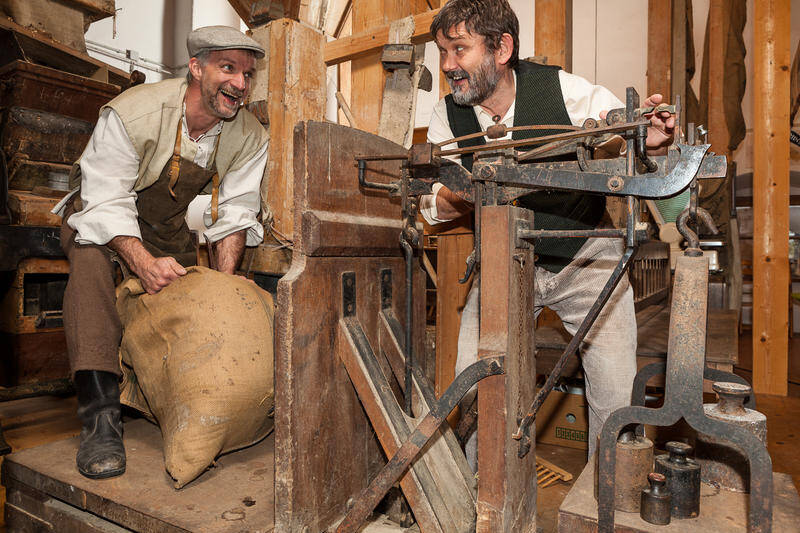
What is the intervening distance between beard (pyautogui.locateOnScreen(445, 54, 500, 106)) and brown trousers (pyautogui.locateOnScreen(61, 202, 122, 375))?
1344 mm

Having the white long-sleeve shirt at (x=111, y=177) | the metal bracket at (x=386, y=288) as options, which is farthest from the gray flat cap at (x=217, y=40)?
the metal bracket at (x=386, y=288)

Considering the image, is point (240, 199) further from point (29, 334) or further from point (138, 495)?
point (29, 334)

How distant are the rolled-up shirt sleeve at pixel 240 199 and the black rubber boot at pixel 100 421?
77cm

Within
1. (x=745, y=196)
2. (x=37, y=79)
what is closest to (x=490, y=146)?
(x=37, y=79)

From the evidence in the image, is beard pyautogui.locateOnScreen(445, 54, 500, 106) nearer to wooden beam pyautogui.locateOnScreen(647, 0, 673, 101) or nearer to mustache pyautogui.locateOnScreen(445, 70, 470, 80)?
mustache pyautogui.locateOnScreen(445, 70, 470, 80)

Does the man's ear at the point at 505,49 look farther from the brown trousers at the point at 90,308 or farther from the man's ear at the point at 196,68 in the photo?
the brown trousers at the point at 90,308

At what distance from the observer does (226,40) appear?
2055 millimetres

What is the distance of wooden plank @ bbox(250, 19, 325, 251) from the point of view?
2.40 m

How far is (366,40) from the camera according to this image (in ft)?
8.09

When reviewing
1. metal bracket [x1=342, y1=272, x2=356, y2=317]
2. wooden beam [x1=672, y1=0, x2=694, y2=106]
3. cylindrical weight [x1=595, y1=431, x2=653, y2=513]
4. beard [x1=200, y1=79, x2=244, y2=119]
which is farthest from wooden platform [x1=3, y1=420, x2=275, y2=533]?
wooden beam [x1=672, y1=0, x2=694, y2=106]

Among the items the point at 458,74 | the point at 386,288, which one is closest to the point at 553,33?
the point at 458,74

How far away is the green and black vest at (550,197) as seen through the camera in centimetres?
171

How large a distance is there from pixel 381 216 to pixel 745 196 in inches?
265

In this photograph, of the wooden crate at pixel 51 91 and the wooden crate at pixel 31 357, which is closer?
the wooden crate at pixel 31 357
